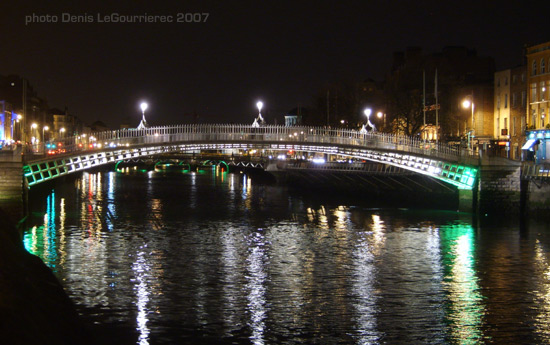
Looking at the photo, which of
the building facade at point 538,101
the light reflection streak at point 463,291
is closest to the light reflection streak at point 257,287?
the light reflection streak at point 463,291

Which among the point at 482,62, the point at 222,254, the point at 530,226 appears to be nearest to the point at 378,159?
the point at 530,226

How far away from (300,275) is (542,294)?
29.3ft

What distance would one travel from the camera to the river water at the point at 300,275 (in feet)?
74.3

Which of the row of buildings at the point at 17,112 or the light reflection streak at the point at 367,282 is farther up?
the row of buildings at the point at 17,112

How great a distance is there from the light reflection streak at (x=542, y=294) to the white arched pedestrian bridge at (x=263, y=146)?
1810 centimetres

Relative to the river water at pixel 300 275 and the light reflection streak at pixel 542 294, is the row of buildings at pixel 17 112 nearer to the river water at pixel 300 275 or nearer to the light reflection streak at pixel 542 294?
the river water at pixel 300 275

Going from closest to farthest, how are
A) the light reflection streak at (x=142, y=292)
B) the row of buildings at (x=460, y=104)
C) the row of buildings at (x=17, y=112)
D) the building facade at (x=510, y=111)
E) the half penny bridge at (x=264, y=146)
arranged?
the light reflection streak at (x=142, y=292), the half penny bridge at (x=264, y=146), the row of buildings at (x=460, y=104), the building facade at (x=510, y=111), the row of buildings at (x=17, y=112)

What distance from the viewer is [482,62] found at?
9506 cm

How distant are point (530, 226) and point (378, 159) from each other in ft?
46.5

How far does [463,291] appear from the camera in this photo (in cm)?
2797

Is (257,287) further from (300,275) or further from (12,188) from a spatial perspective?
(12,188)

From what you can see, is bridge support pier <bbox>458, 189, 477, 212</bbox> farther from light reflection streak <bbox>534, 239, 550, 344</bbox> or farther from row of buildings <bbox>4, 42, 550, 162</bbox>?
light reflection streak <bbox>534, 239, 550, 344</bbox>

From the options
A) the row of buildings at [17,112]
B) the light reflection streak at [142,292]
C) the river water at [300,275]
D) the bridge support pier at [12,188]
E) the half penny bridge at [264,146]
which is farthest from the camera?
the row of buildings at [17,112]

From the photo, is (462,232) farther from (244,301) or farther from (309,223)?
(244,301)
